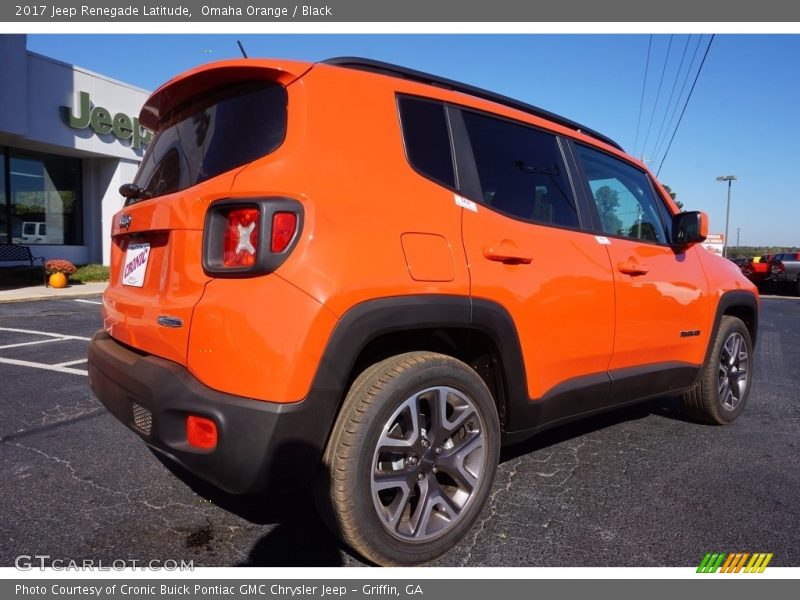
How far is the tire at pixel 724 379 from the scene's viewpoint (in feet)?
12.8

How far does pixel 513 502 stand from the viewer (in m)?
2.76

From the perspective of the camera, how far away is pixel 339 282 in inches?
75.2

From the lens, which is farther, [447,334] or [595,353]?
[595,353]

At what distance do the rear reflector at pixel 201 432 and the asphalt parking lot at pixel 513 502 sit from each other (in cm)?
61

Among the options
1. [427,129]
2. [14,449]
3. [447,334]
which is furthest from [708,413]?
[14,449]

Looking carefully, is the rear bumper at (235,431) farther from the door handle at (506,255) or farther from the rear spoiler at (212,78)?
the rear spoiler at (212,78)

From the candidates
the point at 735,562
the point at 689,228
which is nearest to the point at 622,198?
the point at 689,228

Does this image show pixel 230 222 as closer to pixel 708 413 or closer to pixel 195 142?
pixel 195 142

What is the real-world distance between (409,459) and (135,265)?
1462mm

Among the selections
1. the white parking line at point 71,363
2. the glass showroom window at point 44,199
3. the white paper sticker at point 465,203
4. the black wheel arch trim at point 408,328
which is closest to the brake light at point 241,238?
the black wheel arch trim at point 408,328

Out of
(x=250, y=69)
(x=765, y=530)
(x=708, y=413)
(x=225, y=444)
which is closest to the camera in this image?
(x=225, y=444)

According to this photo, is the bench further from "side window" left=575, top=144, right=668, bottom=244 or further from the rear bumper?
"side window" left=575, top=144, right=668, bottom=244

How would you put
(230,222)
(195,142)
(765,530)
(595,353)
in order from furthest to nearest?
1. (595,353)
2. (765,530)
3. (195,142)
4. (230,222)
